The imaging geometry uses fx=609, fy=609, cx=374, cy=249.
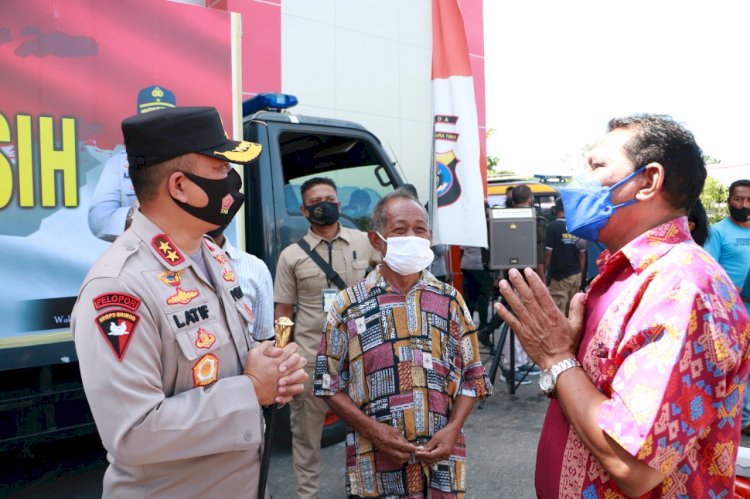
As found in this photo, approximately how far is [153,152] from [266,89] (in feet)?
19.5

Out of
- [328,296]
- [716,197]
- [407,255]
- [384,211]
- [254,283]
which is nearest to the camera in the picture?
[407,255]

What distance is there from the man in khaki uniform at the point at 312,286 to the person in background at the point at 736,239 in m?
2.91

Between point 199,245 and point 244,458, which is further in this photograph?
point 199,245

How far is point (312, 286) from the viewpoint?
3520 millimetres

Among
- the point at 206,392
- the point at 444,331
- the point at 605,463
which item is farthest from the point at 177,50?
the point at 605,463

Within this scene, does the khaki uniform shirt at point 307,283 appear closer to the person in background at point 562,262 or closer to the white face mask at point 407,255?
the white face mask at point 407,255

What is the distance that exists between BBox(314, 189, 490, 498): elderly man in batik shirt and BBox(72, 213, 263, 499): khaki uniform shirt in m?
0.62

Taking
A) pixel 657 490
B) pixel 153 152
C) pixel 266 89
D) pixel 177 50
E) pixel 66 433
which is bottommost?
pixel 66 433

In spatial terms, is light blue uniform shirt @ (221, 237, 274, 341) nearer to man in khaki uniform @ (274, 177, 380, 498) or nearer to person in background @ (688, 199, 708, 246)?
man in khaki uniform @ (274, 177, 380, 498)

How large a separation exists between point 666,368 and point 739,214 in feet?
13.9

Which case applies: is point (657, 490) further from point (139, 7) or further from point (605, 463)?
point (139, 7)

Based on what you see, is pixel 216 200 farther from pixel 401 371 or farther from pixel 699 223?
pixel 699 223

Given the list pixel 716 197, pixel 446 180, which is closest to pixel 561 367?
pixel 446 180

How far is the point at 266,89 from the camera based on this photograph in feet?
23.5
